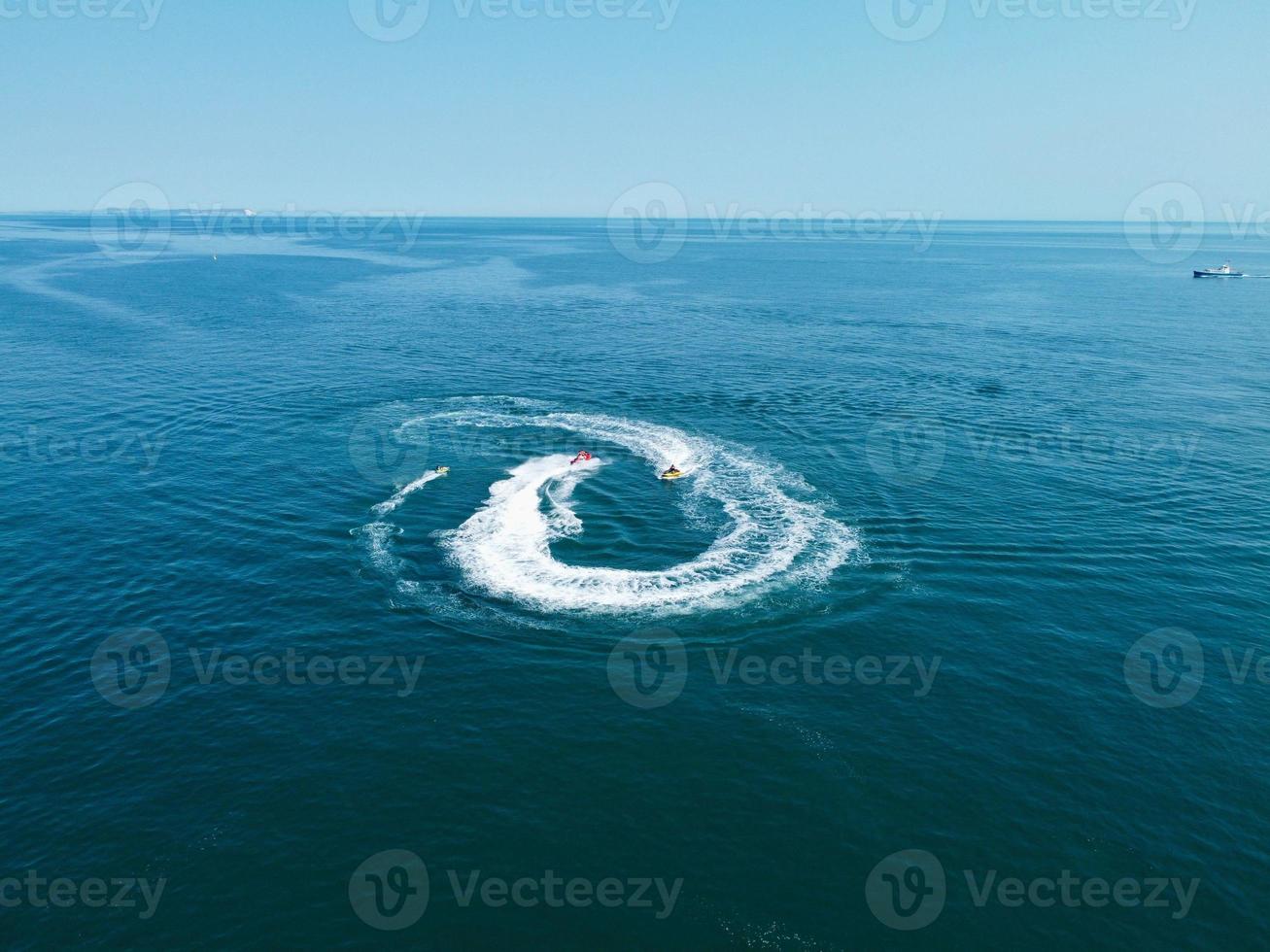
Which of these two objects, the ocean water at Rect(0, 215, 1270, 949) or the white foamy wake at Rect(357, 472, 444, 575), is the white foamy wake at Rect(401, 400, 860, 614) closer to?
the ocean water at Rect(0, 215, 1270, 949)

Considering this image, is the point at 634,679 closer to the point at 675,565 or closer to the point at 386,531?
the point at 675,565

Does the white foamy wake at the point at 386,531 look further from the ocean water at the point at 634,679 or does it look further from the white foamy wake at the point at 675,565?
the white foamy wake at the point at 675,565

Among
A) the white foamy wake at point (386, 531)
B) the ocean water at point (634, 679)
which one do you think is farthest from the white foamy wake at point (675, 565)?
the white foamy wake at point (386, 531)

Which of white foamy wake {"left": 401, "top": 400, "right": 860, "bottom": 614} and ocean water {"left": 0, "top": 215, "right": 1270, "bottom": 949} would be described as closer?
ocean water {"left": 0, "top": 215, "right": 1270, "bottom": 949}

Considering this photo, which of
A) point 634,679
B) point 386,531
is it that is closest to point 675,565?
point 634,679

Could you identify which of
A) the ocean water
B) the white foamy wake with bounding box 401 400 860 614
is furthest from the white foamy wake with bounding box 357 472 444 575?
the white foamy wake with bounding box 401 400 860 614

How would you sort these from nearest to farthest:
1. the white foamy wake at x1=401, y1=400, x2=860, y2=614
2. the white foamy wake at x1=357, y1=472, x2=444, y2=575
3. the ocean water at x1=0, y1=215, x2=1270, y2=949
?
the ocean water at x1=0, y1=215, x2=1270, y2=949, the white foamy wake at x1=401, y1=400, x2=860, y2=614, the white foamy wake at x1=357, y1=472, x2=444, y2=575

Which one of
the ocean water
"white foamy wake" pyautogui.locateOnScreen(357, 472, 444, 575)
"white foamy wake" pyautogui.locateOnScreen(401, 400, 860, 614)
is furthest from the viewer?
"white foamy wake" pyautogui.locateOnScreen(357, 472, 444, 575)

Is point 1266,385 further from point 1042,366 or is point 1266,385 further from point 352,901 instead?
point 352,901
